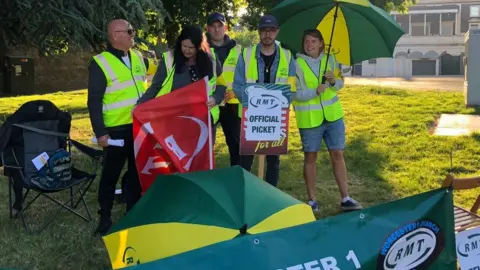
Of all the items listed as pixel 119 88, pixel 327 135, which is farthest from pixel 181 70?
pixel 327 135

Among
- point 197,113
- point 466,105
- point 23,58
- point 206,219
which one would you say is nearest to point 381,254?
point 206,219

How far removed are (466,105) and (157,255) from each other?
13.4 metres

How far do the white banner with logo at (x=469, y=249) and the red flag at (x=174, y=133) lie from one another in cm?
215

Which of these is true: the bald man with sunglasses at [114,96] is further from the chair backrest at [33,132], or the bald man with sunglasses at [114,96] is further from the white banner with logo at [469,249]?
the white banner with logo at [469,249]

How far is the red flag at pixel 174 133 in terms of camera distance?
4.47 m

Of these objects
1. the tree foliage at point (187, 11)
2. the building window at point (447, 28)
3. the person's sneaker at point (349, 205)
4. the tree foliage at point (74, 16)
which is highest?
the building window at point (447, 28)

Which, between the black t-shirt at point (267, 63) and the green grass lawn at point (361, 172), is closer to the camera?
the green grass lawn at point (361, 172)

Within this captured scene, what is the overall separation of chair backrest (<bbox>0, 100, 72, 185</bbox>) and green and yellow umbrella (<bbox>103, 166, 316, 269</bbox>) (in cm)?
253

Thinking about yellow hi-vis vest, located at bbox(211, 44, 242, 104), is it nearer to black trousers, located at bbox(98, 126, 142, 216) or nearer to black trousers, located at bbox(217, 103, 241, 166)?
A: black trousers, located at bbox(217, 103, 241, 166)

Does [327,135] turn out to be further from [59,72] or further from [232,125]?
[59,72]

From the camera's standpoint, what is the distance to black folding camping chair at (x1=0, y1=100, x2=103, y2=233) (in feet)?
17.0

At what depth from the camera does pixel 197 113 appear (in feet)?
15.2

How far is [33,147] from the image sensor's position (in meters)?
5.41

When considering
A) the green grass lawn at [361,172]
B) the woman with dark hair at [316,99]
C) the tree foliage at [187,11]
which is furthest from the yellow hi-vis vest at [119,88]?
the tree foliage at [187,11]
